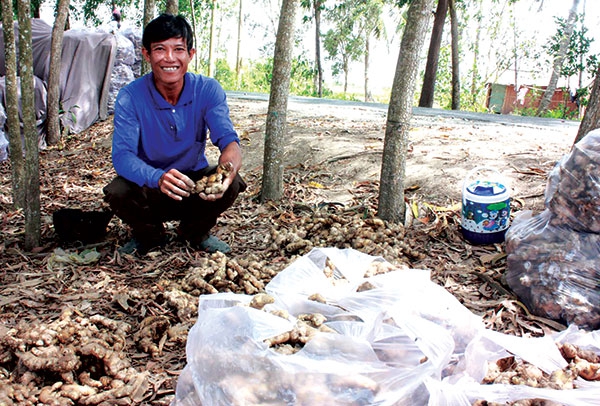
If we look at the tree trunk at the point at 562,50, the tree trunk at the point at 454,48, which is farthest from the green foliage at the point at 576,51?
the tree trunk at the point at 454,48

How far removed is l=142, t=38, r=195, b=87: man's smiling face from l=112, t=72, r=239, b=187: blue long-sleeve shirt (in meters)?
0.14

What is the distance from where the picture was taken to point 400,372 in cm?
164

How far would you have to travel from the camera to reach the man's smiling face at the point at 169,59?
3111 millimetres

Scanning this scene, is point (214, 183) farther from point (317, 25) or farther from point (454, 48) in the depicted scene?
point (317, 25)

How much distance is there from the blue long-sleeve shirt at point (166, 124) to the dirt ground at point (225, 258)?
0.68 metres

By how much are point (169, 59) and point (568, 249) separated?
2567 mm

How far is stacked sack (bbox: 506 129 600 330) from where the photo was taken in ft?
7.87

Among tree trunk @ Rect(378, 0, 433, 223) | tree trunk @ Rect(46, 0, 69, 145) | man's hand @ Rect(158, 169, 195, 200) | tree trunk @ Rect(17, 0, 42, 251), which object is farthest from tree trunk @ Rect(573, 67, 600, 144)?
tree trunk @ Rect(46, 0, 69, 145)

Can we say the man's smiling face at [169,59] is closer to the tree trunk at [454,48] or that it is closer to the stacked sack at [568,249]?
the stacked sack at [568,249]

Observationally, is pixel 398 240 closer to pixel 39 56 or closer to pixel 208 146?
pixel 208 146

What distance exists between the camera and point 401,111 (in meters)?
3.46

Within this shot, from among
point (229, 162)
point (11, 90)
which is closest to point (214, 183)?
point (229, 162)

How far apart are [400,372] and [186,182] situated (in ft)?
5.91

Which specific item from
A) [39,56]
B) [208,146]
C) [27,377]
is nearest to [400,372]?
[27,377]
